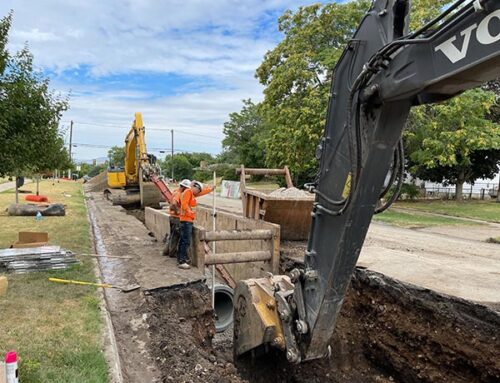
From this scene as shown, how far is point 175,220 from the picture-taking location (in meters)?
7.92

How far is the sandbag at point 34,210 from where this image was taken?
1436cm

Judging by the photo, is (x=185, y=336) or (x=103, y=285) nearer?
(x=185, y=336)

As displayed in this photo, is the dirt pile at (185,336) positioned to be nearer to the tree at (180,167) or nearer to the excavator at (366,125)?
the excavator at (366,125)

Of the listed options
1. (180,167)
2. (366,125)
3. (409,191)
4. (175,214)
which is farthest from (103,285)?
(180,167)

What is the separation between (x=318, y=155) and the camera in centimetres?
376

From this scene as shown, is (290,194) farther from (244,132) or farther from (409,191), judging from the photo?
(244,132)

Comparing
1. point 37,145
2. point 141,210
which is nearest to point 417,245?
point 37,145

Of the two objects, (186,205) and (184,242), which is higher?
(186,205)

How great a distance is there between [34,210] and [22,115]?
8.48m

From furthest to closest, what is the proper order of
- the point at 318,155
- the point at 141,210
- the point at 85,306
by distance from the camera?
the point at 141,210 → the point at 85,306 → the point at 318,155

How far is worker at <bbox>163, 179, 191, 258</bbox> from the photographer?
25.5ft

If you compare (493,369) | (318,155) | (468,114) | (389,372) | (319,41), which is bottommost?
(389,372)

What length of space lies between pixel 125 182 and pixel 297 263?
45.2 ft

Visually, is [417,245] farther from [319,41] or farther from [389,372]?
[319,41]
